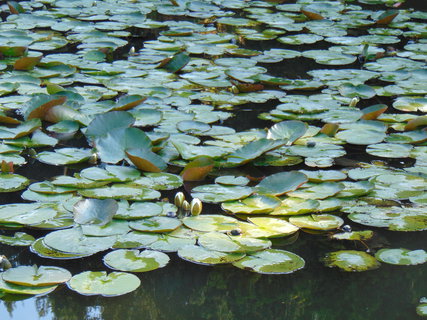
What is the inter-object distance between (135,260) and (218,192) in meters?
0.54

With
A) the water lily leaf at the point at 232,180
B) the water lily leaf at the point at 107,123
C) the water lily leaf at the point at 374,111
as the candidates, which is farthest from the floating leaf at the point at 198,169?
the water lily leaf at the point at 374,111

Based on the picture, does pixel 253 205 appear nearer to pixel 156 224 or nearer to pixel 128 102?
pixel 156 224

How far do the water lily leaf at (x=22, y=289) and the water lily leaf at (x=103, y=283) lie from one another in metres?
0.06

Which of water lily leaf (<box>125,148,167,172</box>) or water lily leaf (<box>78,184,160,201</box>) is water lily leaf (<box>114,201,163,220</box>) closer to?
water lily leaf (<box>78,184,160,201</box>)

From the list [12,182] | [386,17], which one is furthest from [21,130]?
[386,17]

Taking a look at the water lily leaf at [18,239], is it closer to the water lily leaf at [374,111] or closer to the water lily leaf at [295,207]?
the water lily leaf at [295,207]

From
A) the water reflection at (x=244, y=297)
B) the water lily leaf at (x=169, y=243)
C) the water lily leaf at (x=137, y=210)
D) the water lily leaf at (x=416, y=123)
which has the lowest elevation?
the water reflection at (x=244, y=297)

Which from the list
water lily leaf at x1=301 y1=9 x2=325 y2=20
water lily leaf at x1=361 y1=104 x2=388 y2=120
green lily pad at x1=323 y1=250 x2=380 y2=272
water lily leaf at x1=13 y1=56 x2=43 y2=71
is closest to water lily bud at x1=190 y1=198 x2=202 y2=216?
green lily pad at x1=323 y1=250 x2=380 y2=272

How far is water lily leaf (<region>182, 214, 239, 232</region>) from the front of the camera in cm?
216

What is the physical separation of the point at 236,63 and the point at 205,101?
65 centimetres

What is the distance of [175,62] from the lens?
3.80 meters

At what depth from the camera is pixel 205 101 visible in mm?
3426

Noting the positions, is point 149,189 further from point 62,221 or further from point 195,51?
point 195,51

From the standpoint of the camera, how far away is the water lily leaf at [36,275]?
1.83 metres
